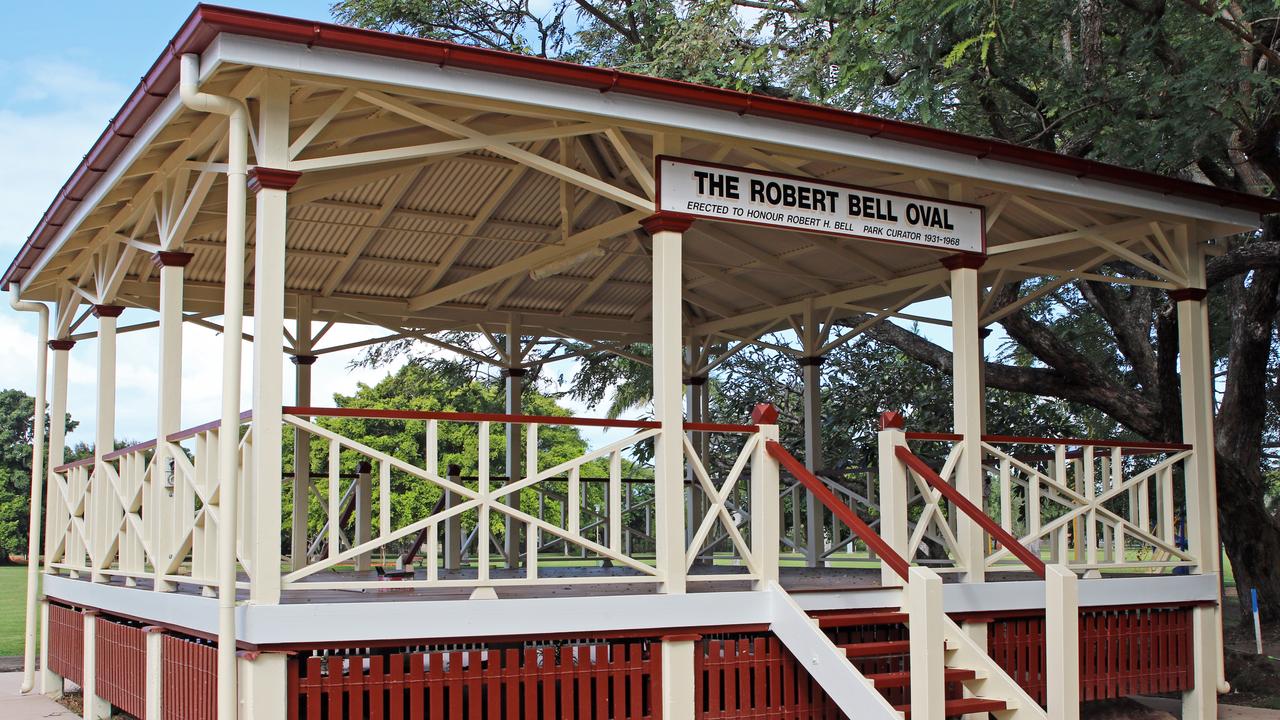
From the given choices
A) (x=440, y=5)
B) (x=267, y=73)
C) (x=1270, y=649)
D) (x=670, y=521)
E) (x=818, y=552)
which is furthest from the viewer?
(x=440, y=5)

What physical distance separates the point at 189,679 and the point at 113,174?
12.0 ft

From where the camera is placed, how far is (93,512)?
37.1ft

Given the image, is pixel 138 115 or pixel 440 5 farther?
pixel 440 5

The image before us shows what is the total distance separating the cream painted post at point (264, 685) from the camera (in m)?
7.27

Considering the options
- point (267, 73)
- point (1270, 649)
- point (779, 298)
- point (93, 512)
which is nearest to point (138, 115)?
point (267, 73)

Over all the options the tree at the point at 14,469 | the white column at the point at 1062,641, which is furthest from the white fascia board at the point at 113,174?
the tree at the point at 14,469

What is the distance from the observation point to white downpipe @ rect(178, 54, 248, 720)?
729 centimetres

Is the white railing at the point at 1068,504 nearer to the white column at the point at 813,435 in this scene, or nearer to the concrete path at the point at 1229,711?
the concrete path at the point at 1229,711

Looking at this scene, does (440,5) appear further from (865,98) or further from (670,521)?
(670,521)

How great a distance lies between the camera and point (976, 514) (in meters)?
8.71

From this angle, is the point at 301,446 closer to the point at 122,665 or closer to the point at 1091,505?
the point at 122,665

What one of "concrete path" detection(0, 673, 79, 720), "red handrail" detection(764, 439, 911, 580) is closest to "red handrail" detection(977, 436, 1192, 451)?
"red handrail" detection(764, 439, 911, 580)

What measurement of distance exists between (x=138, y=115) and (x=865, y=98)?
32.1 ft

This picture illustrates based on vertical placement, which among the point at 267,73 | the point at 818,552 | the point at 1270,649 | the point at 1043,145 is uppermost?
the point at 1043,145
